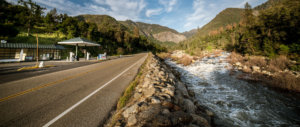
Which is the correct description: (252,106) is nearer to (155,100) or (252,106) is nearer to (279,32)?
(155,100)

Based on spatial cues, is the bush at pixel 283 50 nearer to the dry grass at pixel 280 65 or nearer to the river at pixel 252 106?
the dry grass at pixel 280 65

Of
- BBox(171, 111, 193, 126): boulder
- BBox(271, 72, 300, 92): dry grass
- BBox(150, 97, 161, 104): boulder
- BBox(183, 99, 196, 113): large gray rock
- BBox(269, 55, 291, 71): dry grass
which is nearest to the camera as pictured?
BBox(171, 111, 193, 126): boulder

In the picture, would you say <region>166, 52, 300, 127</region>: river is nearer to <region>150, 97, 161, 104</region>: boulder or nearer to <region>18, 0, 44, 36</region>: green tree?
<region>150, 97, 161, 104</region>: boulder

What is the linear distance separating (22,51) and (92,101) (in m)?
21.8

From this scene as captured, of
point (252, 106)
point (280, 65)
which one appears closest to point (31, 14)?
point (252, 106)

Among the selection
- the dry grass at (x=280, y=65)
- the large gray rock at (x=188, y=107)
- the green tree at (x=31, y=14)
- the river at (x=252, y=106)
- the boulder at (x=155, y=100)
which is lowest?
the river at (x=252, y=106)

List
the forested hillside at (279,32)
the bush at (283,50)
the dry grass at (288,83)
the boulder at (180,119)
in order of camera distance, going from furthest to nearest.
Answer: the bush at (283,50) < the forested hillside at (279,32) < the dry grass at (288,83) < the boulder at (180,119)

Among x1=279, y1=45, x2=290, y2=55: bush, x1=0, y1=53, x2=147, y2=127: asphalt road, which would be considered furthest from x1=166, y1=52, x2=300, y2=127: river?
x1=279, y1=45, x2=290, y2=55: bush

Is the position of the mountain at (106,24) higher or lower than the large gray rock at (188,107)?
higher

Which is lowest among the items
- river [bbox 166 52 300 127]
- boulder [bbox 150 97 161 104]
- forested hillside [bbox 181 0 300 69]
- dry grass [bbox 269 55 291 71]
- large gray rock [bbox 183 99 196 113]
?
river [bbox 166 52 300 127]

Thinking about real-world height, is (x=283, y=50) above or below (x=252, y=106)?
above

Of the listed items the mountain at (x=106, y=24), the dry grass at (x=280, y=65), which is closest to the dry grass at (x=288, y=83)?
the dry grass at (x=280, y=65)

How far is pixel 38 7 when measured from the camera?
103 ft

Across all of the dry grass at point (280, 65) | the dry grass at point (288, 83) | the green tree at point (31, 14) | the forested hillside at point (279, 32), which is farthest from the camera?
the green tree at point (31, 14)
